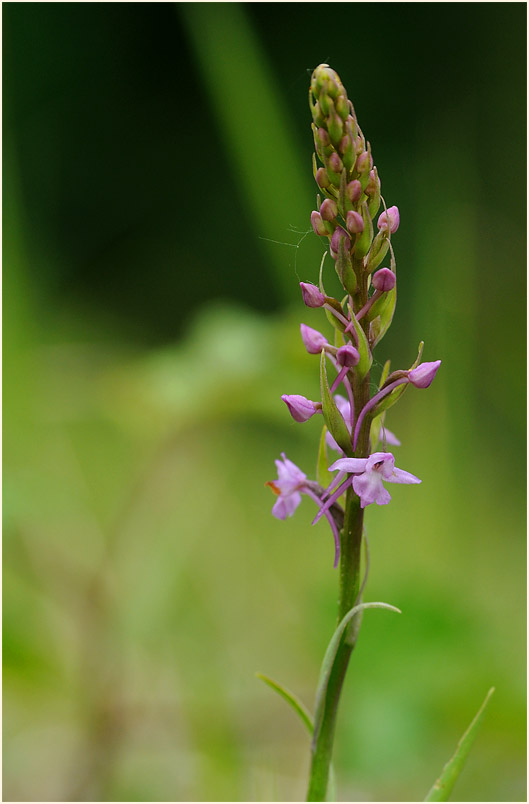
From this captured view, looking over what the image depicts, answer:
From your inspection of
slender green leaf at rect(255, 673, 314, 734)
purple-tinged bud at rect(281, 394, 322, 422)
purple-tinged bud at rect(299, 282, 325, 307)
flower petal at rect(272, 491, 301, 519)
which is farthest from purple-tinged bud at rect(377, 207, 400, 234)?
slender green leaf at rect(255, 673, 314, 734)

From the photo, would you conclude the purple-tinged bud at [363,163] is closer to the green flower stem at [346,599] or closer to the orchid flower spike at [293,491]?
the green flower stem at [346,599]

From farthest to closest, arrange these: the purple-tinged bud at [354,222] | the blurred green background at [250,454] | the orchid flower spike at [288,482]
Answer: the blurred green background at [250,454] → the orchid flower spike at [288,482] → the purple-tinged bud at [354,222]

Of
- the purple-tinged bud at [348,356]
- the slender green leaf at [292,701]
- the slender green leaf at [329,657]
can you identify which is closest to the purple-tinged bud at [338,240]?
the purple-tinged bud at [348,356]

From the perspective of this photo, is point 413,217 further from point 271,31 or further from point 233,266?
point 271,31

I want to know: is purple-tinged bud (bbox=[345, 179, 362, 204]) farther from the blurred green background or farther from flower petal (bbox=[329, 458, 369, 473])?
flower petal (bbox=[329, 458, 369, 473])

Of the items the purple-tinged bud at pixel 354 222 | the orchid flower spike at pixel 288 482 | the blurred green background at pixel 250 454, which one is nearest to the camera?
the purple-tinged bud at pixel 354 222

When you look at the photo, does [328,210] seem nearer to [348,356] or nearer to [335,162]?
[335,162]

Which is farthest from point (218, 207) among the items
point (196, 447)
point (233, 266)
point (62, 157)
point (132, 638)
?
point (132, 638)
